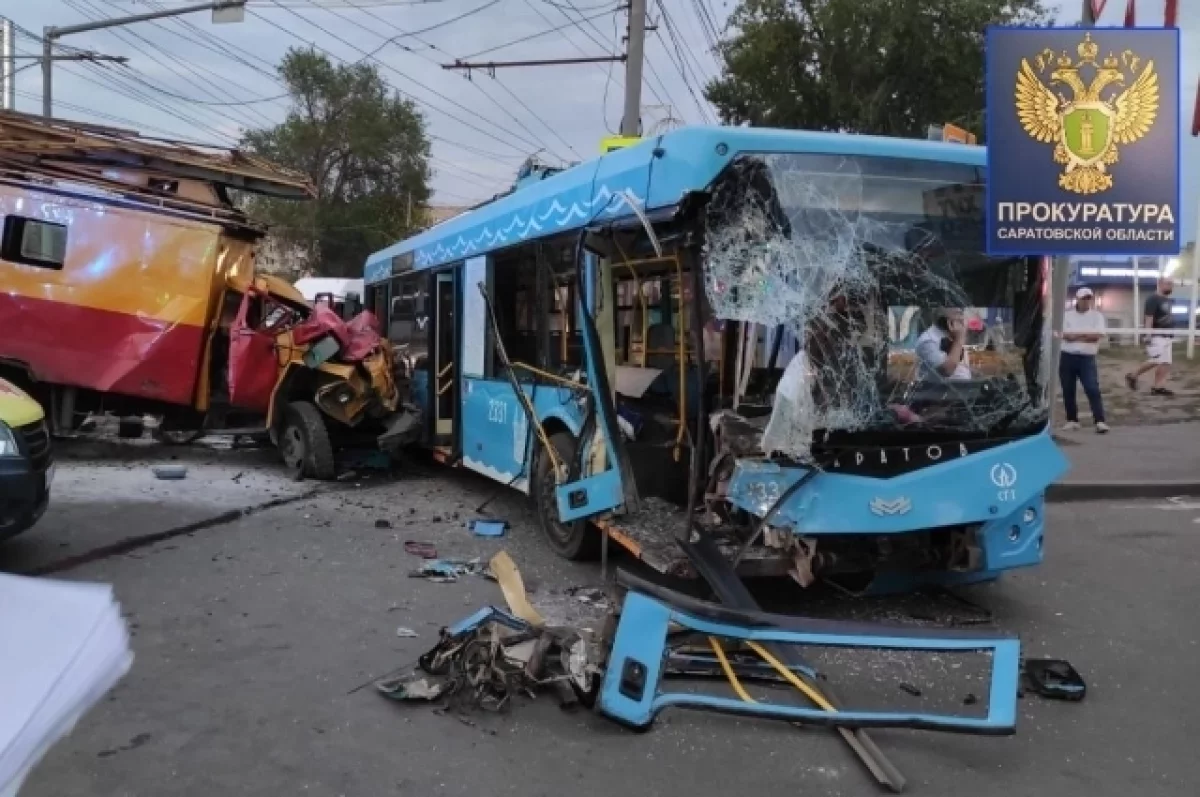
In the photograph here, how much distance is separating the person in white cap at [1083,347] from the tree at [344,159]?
105 ft

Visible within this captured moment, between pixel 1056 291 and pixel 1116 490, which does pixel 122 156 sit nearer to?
pixel 1056 291

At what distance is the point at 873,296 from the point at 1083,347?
8263 millimetres

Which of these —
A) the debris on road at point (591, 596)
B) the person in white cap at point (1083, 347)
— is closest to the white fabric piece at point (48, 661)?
the debris on road at point (591, 596)

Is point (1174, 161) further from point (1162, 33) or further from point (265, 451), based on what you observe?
point (265, 451)

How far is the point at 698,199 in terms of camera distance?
218 inches

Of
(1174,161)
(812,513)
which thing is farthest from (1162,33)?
(812,513)

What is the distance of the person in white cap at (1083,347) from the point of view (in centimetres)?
1273

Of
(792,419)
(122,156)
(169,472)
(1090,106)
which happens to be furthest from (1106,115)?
(122,156)

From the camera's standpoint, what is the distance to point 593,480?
6754 mm

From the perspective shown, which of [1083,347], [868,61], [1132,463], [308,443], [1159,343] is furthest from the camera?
[868,61]

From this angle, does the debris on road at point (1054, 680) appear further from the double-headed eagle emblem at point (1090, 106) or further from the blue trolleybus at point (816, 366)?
the double-headed eagle emblem at point (1090, 106)

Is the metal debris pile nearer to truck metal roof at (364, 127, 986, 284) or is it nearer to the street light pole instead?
truck metal roof at (364, 127, 986, 284)

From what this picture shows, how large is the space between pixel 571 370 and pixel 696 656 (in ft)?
9.20

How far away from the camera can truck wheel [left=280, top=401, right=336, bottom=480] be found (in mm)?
10555
